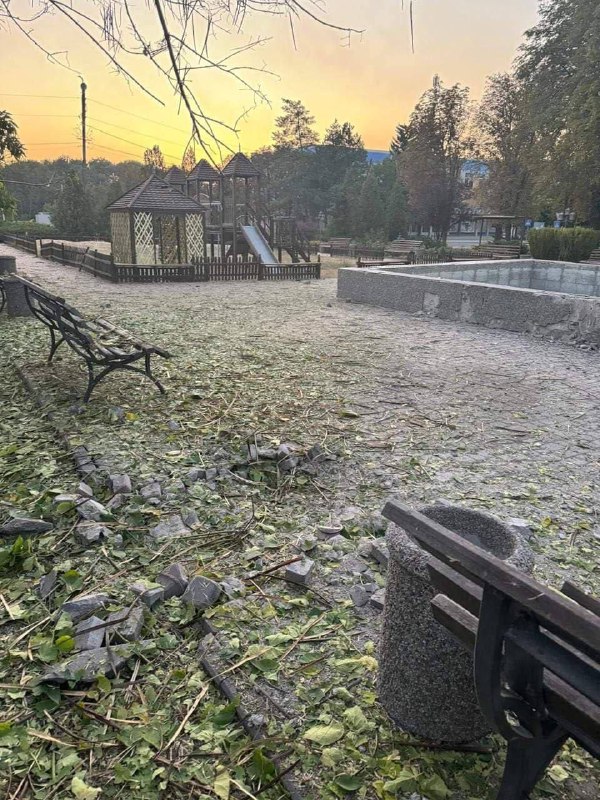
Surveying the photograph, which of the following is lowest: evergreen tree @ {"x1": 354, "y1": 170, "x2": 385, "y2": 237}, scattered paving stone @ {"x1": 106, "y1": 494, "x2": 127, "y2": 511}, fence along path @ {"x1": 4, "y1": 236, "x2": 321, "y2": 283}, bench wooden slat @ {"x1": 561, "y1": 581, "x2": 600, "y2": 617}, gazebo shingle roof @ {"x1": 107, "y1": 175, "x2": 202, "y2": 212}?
scattered paving stone @ {"x1": 106, "y1": 494, "x2": 127, "y2": 511}

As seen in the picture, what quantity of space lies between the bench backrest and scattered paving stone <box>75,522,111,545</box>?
7.43 ft

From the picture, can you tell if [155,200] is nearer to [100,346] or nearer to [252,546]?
[100,346]

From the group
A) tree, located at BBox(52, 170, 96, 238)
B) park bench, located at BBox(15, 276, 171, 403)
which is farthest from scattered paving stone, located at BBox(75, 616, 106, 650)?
tree, located at BBox(52, 170, 96, 238)

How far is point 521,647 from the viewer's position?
1484 millimetres

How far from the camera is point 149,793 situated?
195 centimetres

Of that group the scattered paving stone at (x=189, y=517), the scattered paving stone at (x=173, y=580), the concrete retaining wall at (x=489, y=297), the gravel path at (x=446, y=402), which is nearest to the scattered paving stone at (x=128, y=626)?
the scattered paving stone at (x=173, y=580)

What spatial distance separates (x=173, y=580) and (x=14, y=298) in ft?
30.5

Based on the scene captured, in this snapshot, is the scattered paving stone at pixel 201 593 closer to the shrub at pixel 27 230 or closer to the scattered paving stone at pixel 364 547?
the scattered paving stone at pixel 364 547

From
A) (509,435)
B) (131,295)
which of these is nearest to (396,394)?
(509,435)

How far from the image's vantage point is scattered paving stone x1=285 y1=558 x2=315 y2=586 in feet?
9.97

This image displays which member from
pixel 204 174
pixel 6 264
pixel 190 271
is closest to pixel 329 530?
pixel 6 264

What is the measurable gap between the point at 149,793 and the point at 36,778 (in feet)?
1.32

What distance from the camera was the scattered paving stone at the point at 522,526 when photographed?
11.5ft

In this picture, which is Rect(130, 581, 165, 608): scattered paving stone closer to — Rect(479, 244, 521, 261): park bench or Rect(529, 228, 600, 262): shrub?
Rect(529, 228, 600, 262): shrub
